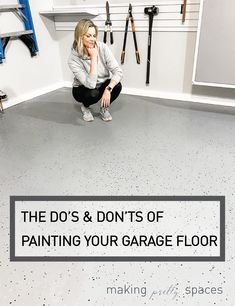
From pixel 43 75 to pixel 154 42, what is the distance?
4.85 ft

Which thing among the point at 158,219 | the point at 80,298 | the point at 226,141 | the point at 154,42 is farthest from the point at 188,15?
the point at 80,298

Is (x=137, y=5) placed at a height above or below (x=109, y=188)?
above

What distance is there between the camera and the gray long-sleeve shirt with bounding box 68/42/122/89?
238cm

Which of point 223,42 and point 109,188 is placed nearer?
point 109,188

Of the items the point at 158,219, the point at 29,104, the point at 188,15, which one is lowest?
the point at 158,219

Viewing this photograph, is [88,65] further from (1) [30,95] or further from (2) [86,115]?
(1) [30,95]

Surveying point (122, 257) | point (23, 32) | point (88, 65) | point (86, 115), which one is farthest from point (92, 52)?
point (122, 257)

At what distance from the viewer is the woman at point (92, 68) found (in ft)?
7.47

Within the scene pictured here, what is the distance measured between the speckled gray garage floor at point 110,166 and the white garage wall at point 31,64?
22 cm

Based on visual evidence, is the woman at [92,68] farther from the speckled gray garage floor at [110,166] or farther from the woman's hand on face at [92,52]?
the speckled gray garage floor at [110,166]

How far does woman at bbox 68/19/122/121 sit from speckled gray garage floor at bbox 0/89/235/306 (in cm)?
28

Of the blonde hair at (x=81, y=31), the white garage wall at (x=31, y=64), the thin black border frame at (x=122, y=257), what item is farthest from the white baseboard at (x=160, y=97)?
the thin black border frame at (x=122, y=257)

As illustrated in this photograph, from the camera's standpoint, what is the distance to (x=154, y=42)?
9.98 feet

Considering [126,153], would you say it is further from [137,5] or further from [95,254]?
[137,5]
